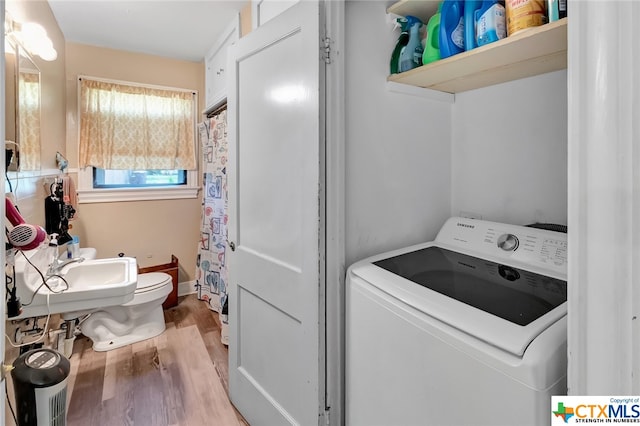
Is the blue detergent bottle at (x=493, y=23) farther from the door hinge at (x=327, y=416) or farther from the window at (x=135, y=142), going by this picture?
the window at (x=135, y=142)

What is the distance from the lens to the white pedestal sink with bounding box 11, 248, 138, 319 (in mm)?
1496

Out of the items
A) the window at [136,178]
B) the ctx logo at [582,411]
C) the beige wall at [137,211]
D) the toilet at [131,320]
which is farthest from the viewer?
the window at [136,178]

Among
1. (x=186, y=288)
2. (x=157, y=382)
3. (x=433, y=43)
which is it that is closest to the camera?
(x=433, y=43)

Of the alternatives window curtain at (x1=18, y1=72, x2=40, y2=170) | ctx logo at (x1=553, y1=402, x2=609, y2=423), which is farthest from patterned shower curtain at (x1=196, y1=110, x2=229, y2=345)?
ctx logo at (x1=553, y1=402, x2=609, y2=423)

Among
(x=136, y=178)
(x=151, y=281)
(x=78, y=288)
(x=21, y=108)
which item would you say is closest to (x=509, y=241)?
(x=78, y=288)

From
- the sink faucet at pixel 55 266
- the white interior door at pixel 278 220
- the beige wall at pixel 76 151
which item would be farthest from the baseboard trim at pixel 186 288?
the white interior door at pixel 278 220

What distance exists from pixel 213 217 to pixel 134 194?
0.83m

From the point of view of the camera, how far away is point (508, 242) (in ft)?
4.20

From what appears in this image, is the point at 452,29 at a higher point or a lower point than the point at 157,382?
higher

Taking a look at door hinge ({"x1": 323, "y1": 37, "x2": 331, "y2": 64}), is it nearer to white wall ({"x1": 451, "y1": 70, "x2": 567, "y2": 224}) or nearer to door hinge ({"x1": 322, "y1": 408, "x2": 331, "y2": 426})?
white wall ({"x1": 451, "y1": 70, "x2": 567, "y2": 224})

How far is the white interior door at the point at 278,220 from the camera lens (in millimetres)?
1288

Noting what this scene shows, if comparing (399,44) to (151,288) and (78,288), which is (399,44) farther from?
(151,288)

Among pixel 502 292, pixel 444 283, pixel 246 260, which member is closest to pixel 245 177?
pixel 246 260

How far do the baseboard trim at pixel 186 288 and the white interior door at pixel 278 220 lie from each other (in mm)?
1825
